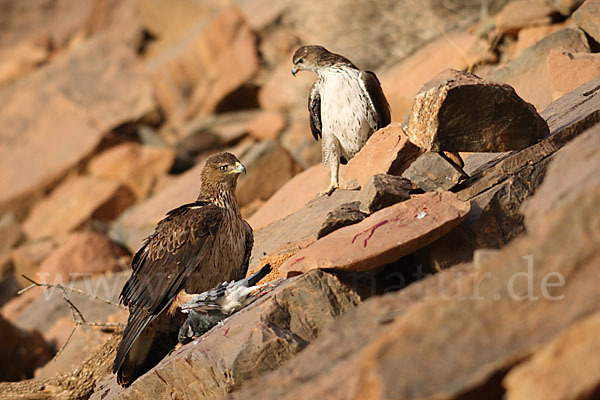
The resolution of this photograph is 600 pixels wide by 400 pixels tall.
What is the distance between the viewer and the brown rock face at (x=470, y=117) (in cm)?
495

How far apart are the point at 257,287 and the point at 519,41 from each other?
5666 mm

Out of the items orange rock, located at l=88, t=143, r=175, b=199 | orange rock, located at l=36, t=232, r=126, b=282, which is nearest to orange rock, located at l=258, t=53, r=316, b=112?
orange rock, located at l=88, t=143, r=175, b=199

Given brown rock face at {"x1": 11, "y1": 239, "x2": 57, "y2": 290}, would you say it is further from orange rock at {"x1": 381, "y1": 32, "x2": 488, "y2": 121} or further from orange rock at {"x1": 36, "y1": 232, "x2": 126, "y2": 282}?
orange rock at {"x1": 381, "y1": 32, "x2": 488, "y2": 121}

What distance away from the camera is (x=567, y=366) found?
2.55m

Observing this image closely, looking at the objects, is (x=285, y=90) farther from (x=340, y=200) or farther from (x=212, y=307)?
(x=212, y=307)

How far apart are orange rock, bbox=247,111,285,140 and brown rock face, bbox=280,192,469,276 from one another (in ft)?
29.5

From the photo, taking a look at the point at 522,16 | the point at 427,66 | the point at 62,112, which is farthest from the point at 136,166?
the point at 522,16

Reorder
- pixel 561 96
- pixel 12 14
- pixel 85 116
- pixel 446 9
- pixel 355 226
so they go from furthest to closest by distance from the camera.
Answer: pixel 12 14, pixel 85 116, pixel 446 9, pixel 561 96, pixel 355 226

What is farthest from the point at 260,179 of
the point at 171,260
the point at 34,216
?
the point at 34,216

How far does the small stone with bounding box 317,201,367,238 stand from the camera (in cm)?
497

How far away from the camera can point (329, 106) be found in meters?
7.33

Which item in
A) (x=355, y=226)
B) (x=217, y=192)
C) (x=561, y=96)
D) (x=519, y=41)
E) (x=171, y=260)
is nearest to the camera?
(x=355, y=226)

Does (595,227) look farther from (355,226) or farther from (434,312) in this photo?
(355,226)

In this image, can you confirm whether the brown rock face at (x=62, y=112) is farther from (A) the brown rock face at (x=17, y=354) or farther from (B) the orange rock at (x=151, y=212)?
(A) the brown rock face at (x=17, y=354)
